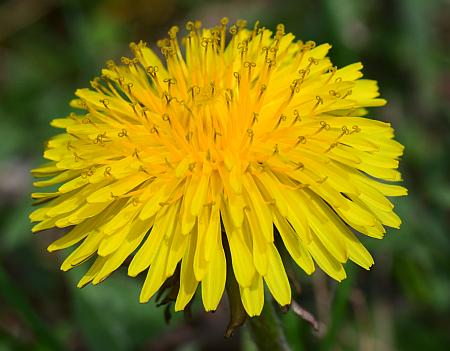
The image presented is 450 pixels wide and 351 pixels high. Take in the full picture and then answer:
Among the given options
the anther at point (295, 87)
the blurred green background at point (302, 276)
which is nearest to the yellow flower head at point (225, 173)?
the anther at point (295, 87)

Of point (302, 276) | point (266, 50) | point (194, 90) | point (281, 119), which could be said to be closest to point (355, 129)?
point (281, 119)

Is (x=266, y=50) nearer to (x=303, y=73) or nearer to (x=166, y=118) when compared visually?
(x=303, y=73)

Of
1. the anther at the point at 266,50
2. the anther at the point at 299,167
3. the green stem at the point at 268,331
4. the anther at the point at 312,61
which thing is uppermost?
the anther at the point at 266,50

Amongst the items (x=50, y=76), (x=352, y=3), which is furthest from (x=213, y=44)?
(x=50, y=76)

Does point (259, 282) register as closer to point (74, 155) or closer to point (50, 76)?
point (74, 155)

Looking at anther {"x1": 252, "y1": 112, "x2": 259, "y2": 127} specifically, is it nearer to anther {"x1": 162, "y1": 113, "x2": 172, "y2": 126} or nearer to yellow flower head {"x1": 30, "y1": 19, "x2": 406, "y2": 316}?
yellow flower head {"x1": 30, "y1": 19, "x2": 406, "y2": 316}

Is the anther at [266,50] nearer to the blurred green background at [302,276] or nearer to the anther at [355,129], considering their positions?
the anther at [355,129]
